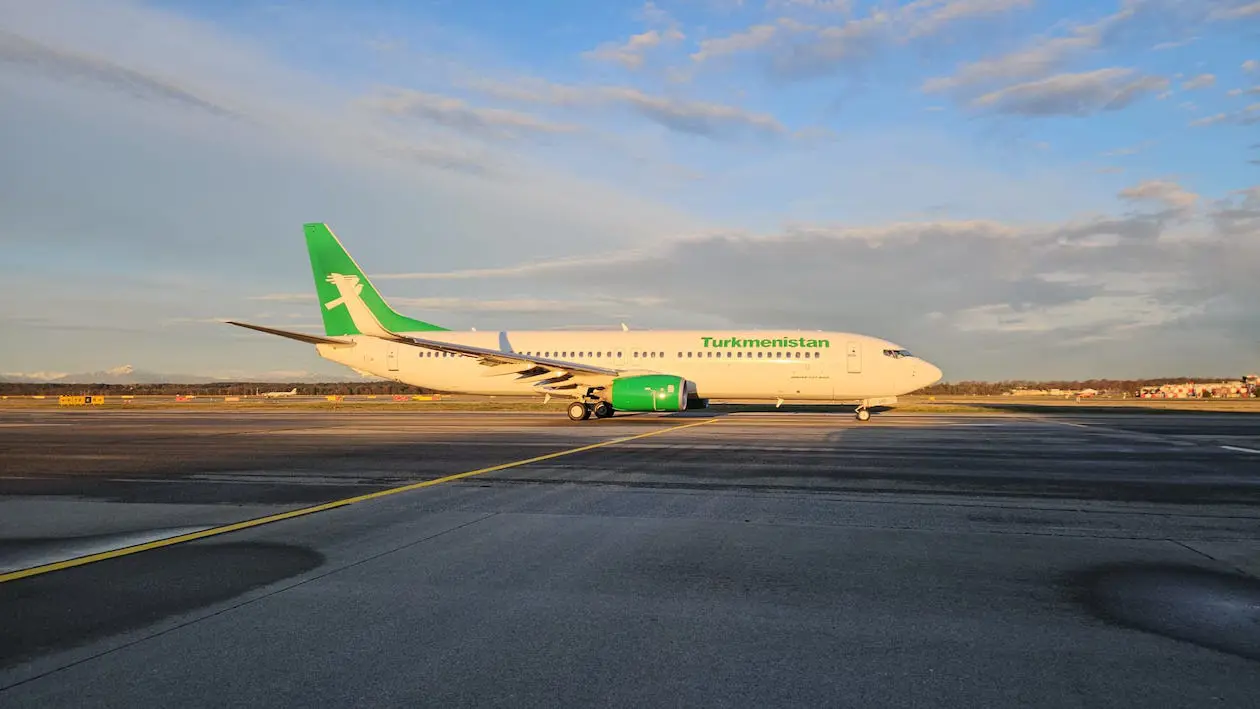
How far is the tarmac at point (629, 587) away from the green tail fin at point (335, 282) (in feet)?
72.6

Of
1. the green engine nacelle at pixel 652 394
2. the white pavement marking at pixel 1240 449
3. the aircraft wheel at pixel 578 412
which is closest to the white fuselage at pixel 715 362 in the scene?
the aircraft wheel at pixel 578 412

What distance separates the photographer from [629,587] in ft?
19.0

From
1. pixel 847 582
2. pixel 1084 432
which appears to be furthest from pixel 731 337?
pixel 847 582

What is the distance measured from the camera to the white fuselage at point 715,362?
3033cm

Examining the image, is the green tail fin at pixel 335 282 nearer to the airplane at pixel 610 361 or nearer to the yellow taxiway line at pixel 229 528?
the airplane at pixel 610 361

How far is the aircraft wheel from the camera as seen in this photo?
28.5 m

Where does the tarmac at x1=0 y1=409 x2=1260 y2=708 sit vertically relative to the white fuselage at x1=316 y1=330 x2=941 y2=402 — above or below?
below

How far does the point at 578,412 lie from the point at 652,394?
143 inches

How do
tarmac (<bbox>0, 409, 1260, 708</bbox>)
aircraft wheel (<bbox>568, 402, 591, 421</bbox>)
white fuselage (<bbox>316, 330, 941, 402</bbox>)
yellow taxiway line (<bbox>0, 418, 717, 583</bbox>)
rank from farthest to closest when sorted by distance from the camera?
white fuselage (<bbox>316, 330, 941, 402</bbox>) < aircraft wheel (<bbox>568, 402, 591, 421</bbox>) < yellow taxiway line (<bbox>0, 418, 717, 583</bbox>) < tarmac (<bbox>0, 409, 1260, 708</bbox>)

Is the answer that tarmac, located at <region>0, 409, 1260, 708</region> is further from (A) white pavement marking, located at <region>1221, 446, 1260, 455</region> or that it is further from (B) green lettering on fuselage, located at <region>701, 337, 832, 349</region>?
(B) green lettering on fuselage, located at <region>701, 337, 832, 349</region>

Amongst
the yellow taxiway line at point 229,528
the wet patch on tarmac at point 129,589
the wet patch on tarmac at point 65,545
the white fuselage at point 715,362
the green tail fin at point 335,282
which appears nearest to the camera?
the wet patch on tarmac at point 129,589

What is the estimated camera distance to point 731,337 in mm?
31703

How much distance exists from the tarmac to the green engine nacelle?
42.3ft

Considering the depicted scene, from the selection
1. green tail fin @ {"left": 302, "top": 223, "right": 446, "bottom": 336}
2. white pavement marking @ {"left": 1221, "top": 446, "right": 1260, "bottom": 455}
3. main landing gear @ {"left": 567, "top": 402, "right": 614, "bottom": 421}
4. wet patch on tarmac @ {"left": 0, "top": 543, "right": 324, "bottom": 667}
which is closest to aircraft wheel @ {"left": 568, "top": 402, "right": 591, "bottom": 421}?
main landing gear @ {"left": 567, "top": 402, "right": 614, "bottom": 421}
